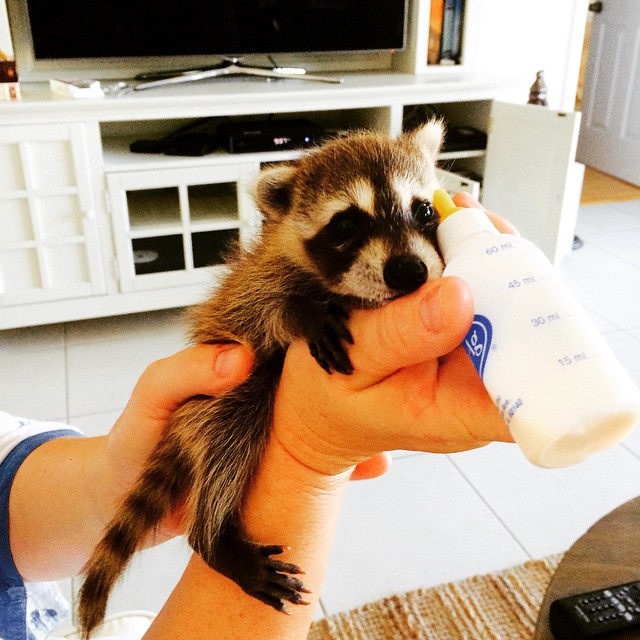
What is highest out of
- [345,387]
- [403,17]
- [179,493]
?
[403,17]

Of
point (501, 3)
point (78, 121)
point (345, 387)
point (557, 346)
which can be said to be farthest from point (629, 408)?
point (501, 3)

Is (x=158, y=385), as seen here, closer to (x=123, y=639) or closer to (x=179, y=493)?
(x=179, y=493)

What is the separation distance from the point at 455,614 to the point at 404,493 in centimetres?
40

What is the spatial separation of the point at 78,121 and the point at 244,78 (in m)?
0.84

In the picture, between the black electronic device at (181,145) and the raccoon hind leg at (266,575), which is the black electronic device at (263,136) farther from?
the raccoon hind leg at (266,575)

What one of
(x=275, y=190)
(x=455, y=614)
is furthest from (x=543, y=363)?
(x=455, y=614)

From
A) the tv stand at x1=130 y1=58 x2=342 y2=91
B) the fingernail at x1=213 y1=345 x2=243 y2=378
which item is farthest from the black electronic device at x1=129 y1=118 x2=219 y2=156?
the fingernail at x1=213 y1=345 x2=243 y2=378

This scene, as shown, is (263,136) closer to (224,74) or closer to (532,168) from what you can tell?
(224,74)

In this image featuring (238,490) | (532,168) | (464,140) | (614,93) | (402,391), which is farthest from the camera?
(614,93)

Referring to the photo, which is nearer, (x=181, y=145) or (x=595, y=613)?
(x=595, y=613)

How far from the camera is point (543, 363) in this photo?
0.47 meters

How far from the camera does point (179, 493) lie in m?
0.96

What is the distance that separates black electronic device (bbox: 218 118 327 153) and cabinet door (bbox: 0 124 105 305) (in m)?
0.51

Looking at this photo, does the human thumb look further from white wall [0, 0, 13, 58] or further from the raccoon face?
white wall [0, 0, 13, 58]
